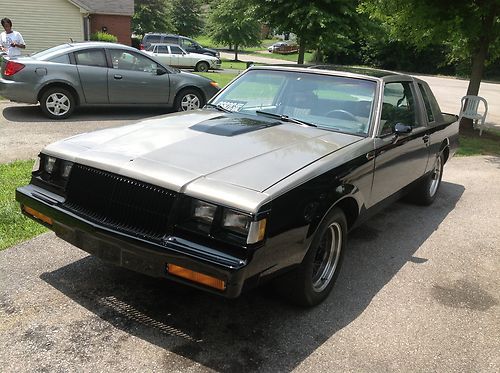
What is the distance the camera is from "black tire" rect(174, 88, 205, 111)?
10695 millimetres

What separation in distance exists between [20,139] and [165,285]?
5313 mm

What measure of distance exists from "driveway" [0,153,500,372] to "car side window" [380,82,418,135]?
4.05 ft

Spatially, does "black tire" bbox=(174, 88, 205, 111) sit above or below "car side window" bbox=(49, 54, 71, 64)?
below

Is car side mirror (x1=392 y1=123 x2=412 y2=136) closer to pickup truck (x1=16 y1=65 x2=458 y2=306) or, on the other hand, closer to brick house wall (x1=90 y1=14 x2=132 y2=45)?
pickup truck (x1=16 y1=65 x2=458 y2=306)

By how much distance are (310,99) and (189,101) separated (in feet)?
22.2

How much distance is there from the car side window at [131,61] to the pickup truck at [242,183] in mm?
6017

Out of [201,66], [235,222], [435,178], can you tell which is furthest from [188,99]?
[201,66]

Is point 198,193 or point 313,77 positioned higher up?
point 313,77

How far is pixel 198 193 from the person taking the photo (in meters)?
2.80

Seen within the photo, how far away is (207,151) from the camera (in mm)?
3326

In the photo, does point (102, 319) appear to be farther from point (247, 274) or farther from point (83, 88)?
point (83, 88)

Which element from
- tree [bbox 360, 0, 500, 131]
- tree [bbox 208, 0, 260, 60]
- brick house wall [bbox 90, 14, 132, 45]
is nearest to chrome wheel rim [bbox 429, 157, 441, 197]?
tree [bbox 360, 0, 500, 131]

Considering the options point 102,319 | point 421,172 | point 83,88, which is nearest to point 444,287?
point 421,172

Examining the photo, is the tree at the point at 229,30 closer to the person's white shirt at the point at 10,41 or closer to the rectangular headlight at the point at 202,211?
the person's white shirt at the point at 10,41
